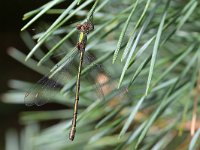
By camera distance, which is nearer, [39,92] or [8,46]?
[39,92]

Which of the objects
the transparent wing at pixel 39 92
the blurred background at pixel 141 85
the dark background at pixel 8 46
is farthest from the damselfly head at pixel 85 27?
the dark background at pixel 8 46

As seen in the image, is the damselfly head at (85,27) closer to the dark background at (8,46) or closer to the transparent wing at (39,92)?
the transparent wing at (39,92)

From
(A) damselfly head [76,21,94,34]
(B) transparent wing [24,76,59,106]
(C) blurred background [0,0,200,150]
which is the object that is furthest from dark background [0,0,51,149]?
(A) damselfly head [76,21,94,34]

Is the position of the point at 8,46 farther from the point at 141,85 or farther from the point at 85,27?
the point at 85,27

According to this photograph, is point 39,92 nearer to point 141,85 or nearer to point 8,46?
point 141,85

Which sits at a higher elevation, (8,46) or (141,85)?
(8,46)

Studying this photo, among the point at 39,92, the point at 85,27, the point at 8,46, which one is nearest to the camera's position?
the point at 85,27

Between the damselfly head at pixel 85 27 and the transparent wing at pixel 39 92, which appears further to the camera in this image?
the transparent wing at pixel 39 92

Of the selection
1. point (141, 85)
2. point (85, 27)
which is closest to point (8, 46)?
point (141, 85)

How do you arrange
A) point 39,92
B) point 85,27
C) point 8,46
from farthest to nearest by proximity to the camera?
point 8,46 < point 39,92 < point 85,27

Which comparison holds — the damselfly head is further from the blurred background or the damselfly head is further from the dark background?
the dark background
